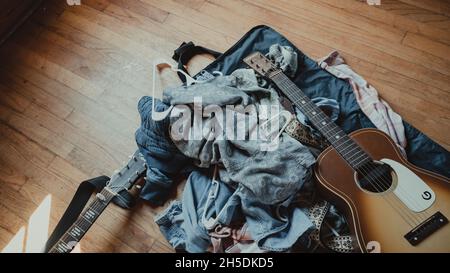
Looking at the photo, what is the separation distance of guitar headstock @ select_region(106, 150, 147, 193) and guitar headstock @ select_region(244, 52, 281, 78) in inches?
20.2

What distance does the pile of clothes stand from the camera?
3.51ft

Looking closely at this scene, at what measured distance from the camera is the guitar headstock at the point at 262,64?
1.31 m

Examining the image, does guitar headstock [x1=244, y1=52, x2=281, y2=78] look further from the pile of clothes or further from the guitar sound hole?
the guitar sound hole

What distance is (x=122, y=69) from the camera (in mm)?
1501

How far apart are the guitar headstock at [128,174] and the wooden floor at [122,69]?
0.33ft

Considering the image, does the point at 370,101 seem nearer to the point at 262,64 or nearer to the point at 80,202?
the point at 262,64

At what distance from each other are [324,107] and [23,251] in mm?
1119

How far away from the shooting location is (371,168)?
3.52 feet

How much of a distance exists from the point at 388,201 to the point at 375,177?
0.25ft

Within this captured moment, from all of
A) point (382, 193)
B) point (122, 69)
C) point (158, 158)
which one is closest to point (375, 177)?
point (382, 193)

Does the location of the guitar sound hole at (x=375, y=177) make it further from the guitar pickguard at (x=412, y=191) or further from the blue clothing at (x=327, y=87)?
the blue clothing at (x=327, y=87)

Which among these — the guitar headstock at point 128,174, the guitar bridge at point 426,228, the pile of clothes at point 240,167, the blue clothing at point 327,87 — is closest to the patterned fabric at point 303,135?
the pile of clothes at point 240,167

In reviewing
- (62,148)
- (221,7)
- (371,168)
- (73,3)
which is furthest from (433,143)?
(73,3)

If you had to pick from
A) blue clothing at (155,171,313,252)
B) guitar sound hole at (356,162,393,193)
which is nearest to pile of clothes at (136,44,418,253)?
blue clothing at (155,171,313,252)
